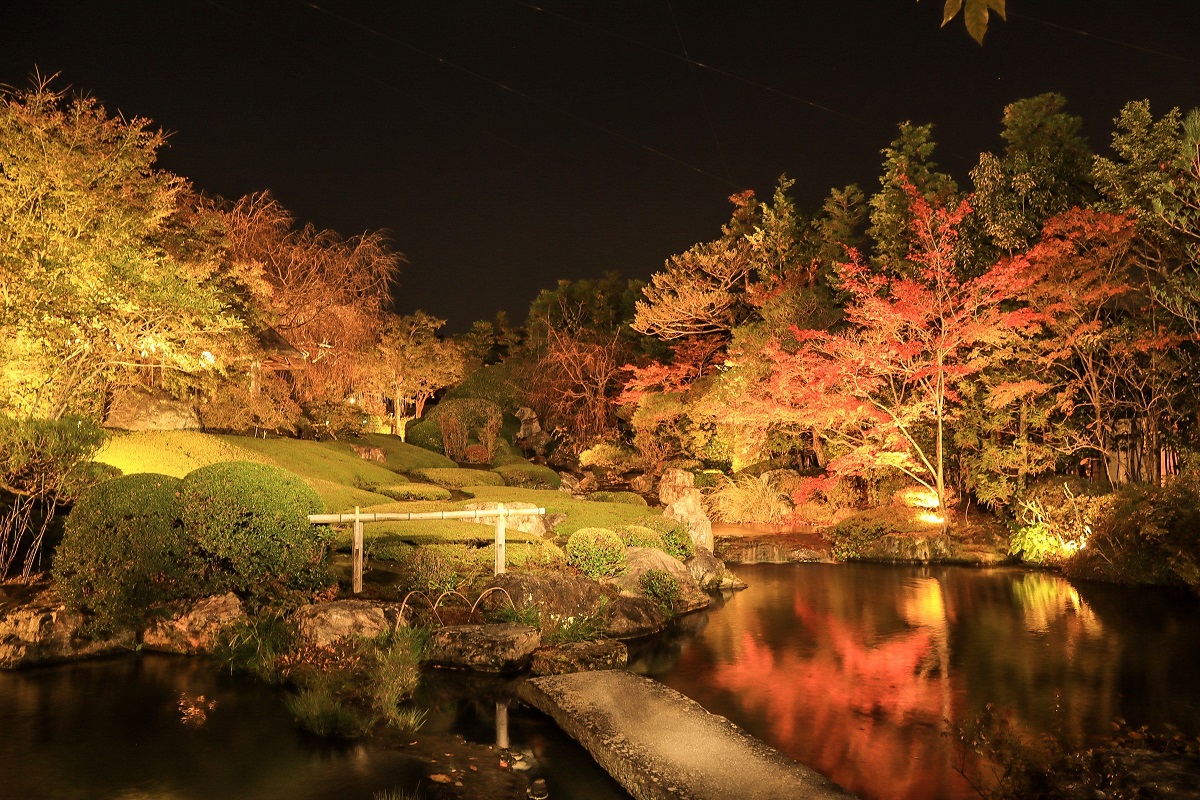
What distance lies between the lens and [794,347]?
20.1 meters

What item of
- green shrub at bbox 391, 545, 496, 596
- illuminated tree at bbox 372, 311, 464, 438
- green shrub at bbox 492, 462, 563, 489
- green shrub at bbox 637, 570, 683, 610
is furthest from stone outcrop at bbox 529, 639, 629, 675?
illuminated tree at bbox 372, 311, 464, 438

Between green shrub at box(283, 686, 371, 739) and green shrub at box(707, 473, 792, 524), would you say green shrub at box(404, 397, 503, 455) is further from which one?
green shrub at box(283, 686, 371, 739)

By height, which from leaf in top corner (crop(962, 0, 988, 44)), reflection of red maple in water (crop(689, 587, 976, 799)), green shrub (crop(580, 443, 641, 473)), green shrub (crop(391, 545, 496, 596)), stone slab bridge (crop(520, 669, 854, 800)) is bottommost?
reflection of red maple in water (crop(689, 587, 976, 799))

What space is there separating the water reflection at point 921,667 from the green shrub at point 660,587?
623mm

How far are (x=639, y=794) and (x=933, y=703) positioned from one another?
366cm

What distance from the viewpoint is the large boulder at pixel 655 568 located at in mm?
11891

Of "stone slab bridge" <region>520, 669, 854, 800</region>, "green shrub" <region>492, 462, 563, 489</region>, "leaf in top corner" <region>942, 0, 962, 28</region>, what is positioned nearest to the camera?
"leaf in top corner" <region>942, 0, 962, 28</region>

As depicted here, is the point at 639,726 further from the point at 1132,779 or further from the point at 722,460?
the point at 722,460

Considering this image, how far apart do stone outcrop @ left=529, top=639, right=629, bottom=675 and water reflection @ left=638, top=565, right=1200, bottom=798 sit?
19.4 inches

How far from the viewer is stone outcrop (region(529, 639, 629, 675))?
8.50 m

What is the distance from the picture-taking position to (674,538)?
14234 mm

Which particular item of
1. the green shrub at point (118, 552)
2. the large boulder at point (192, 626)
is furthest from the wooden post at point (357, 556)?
the green shrub at point (118, 552)

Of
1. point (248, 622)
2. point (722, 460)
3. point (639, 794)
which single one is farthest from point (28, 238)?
point (722, 460)

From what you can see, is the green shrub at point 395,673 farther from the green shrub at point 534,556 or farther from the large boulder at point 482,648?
the green shrub at point 534,556
